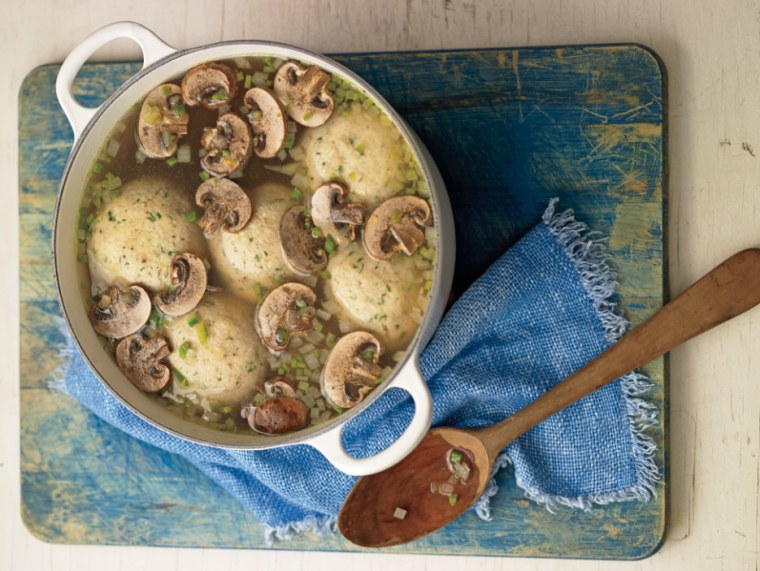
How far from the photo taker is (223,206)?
1381mm

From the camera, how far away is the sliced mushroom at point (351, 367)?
4.44 ft

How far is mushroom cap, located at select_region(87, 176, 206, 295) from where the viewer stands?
139 centimetres

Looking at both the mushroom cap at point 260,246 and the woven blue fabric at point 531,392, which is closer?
the mushroom cap at point 260,246

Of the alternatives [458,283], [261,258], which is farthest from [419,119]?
[261,258]

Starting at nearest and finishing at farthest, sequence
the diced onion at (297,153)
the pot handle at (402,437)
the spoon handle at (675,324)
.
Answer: the pot handle at (402,437) → the diced onion at (297,153) → the spoon handle at (675,324)

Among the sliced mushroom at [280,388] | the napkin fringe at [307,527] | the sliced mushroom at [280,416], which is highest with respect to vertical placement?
the sliced mushroom at [280,388]

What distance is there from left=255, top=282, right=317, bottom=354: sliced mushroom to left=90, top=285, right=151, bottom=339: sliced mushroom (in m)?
0.20

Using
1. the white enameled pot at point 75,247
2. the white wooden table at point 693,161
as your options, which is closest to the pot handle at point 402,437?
the white enameled pot at point 75,247

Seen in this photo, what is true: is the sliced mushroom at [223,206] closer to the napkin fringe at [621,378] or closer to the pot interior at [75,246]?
the pot interior at [75,246]

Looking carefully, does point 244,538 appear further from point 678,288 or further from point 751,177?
point 751,177

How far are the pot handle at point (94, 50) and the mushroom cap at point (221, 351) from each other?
0.37 m

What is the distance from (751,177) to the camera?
158 centimetres

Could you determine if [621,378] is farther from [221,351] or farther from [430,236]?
[221,351]

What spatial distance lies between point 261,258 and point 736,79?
3.19ft
